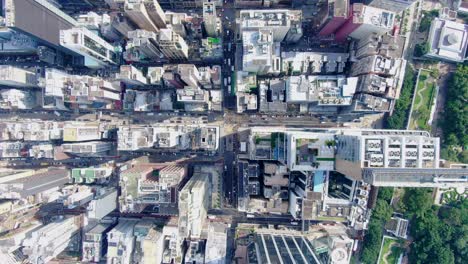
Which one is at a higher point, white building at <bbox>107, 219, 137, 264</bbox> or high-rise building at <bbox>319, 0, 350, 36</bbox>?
high-rise building at <bbox>319, 0, 350, 36</bbox>

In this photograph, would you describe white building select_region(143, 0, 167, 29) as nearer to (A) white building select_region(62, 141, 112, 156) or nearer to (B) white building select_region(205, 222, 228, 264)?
(A) white building select_region(62, 141, 112, 156)

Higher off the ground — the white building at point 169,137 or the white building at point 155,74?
the white building at point 155,74

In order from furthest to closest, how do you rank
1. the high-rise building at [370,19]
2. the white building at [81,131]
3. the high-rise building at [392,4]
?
the white building at [81,131] → the high-rise building at [392,4] → the high-rise building at [370,19]

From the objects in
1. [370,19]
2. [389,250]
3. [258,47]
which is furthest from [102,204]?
[389,250]

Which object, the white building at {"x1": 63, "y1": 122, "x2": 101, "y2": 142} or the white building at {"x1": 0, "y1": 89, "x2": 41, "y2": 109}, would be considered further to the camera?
the white building at {"x1": 0, "y1": 89, "x2": 41, "y2": 109}

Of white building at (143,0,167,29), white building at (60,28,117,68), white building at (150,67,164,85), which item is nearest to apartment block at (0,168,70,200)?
white building at (60,28,117,68)

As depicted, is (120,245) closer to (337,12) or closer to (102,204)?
(102,204)

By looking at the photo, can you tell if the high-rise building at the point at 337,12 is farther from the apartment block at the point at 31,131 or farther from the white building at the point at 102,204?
the apartment block at the point at 31,131

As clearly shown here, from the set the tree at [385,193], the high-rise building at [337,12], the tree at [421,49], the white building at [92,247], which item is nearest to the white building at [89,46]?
the white building at [92,247]

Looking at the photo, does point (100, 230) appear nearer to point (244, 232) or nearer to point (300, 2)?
point (244, 232)
